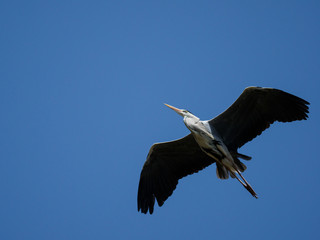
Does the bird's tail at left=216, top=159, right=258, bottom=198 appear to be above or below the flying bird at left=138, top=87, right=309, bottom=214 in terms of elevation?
below

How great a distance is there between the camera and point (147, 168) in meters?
9.72

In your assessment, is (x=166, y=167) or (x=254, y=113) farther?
(x=166, y=167)

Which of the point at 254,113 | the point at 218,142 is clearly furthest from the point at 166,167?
the point at 254,113

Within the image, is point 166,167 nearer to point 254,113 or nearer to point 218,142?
point 218,142

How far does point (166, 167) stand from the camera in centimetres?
973

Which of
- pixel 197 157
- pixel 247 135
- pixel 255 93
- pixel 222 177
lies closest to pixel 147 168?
pixel 197 157

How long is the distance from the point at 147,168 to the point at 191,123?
1.68m

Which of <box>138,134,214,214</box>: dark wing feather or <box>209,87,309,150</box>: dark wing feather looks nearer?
<box>209,87,309,150</box>: dark wing feather

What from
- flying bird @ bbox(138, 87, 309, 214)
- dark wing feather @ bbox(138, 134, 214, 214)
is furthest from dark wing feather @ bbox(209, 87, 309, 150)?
dark wing feather @ bbox(138, 134, 214, 214)

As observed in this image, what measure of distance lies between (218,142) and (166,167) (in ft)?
5.22

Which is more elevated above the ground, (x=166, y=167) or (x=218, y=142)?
(x=166, y=167)

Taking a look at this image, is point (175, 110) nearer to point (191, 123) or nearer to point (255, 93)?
point (191, 123)

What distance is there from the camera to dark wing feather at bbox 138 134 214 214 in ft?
31.1

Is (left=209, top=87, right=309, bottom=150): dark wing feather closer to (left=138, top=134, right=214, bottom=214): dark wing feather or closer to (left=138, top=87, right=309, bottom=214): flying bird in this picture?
(left=138, top=87, right=309, bottom=214): flying bird
